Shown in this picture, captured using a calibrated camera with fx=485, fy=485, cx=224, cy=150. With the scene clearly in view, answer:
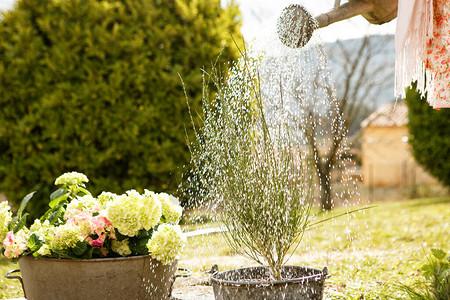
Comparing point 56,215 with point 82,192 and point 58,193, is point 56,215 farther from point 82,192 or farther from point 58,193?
point 82,192

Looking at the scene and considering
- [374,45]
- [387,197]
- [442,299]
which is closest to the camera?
[442,299]

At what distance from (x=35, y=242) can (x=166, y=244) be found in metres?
0.61

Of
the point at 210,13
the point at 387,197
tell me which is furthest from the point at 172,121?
the point at 387,197

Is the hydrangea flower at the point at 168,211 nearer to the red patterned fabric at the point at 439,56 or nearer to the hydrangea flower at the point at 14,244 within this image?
the hydrangea flower at the point at 14,244

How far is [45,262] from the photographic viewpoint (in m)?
2.21

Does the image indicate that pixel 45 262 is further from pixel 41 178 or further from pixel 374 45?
pixel 374 45

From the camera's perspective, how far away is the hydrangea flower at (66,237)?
216 centimetres

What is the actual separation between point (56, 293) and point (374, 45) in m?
9.47

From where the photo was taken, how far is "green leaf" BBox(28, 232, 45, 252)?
7.30ft

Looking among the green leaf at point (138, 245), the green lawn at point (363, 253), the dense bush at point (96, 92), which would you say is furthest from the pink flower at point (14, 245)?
the dense bush at point (96, 92)

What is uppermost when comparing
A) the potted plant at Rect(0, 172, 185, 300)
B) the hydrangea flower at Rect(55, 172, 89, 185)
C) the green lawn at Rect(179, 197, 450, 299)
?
the hydrangea flower at Rect(55, 172, 89, 185)

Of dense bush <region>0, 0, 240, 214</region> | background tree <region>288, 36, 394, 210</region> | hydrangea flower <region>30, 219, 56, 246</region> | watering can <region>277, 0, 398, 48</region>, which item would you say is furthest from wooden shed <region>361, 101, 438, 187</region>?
hydrangea flower <region>30, 219, 56, 246</region>

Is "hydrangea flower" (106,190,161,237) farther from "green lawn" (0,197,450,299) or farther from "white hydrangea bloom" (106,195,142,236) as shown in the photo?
"green lawn" (0,197,450,299)

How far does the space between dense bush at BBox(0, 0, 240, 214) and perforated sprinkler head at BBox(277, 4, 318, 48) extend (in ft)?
6.43
